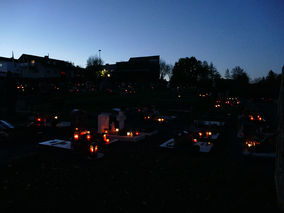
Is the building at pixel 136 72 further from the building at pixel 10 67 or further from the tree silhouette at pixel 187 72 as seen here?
the building at pixel 10 67

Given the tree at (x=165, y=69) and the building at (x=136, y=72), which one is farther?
the tree at (x=165, y=69)

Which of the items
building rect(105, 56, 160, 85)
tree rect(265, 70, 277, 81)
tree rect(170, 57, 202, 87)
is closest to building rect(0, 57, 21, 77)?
building rect(105, 56, 160, 85)

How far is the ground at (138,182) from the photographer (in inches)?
227

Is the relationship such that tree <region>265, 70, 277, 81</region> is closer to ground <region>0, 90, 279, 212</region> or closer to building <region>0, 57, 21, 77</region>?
ground <region>0, 90, 279, 212</region>

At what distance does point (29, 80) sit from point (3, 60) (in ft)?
46.5

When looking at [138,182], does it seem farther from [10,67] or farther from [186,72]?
[186,72]

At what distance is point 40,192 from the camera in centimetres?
639

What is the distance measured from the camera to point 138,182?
23.8 feet

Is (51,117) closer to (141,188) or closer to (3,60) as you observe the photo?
(141,188)

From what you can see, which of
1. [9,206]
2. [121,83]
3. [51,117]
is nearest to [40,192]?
[9,206]

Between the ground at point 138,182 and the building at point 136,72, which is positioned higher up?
the building at point 136,72

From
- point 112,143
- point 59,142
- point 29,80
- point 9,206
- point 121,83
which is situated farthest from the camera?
point 121,83

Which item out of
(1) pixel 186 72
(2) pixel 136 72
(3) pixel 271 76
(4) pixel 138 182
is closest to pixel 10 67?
(2) pixel 136 72

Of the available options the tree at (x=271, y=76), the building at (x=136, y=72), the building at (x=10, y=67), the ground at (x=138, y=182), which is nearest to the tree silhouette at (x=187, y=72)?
the building at (x=136, y=72)
